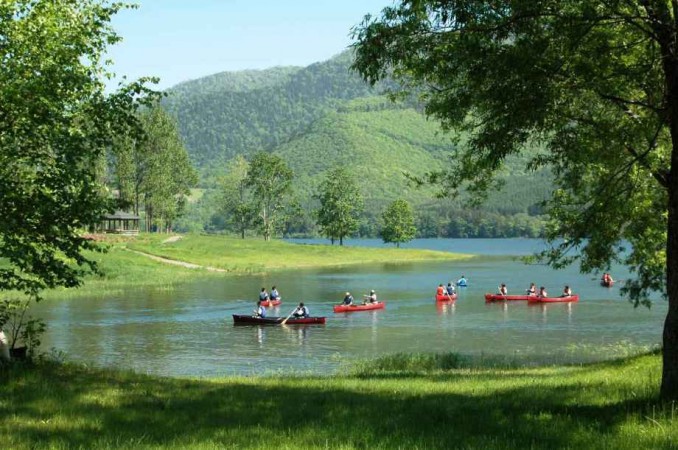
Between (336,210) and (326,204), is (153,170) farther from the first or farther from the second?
(336,210)

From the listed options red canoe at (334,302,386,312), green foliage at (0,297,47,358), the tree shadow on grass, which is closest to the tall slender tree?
the tree shadow on grass

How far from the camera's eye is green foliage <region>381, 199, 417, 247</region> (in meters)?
140

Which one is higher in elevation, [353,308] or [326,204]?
[326,204]

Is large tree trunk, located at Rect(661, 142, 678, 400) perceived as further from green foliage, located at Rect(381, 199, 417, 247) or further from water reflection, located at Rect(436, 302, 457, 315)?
green foliage, located at Rect(381, 199, 417, 247)

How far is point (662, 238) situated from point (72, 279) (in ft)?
57.3

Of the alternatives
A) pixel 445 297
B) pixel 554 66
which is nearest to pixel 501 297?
pixel 445 297

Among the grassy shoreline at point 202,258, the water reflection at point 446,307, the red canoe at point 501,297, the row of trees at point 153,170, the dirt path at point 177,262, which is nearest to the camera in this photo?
the water reflection at point 446,307

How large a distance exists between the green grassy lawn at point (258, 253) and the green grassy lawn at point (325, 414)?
73.4 m

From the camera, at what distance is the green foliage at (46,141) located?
47.5 ft

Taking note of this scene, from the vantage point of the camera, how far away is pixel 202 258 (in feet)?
302

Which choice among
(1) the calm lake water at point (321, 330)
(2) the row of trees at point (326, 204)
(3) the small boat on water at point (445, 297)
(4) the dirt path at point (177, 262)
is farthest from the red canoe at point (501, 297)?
(2) the row of trees at point (326, 204)

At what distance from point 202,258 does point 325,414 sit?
82.9 metres

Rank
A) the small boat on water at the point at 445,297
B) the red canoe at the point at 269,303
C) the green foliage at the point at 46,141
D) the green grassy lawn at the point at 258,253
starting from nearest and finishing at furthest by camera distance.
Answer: the green foliage at the point at 46,141, the red canoe at the point at 269,303, the small boat on water at the point at 445,297, the green grassy lawn at the point at 258,253

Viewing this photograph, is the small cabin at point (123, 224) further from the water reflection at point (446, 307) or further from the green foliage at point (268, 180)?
the water reflection at point (446, 307)
